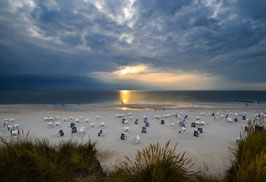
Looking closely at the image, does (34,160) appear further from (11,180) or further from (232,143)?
(232,143)

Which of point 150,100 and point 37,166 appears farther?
point 150,100

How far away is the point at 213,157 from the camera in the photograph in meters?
6.86

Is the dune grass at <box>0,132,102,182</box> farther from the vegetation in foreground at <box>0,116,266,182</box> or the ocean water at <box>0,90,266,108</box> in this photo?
the ocean water at <box>0,90,266,108</box>

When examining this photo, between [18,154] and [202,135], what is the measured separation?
1263 cm

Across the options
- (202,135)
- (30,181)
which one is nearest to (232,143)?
(202,135)

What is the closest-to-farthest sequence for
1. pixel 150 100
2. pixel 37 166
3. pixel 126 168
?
pixel 126 168 → pixel 37 166 → pixel 150 100

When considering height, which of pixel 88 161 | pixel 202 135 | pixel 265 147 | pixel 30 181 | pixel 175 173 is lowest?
pixel 202 135

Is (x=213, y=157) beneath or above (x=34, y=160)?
beneath

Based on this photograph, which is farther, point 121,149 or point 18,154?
point 121,149

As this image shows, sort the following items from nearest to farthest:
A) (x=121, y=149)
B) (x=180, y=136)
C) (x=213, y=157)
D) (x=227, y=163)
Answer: (x=227, y=163) → (x=213, y=157) → (x=121, y=149) → (x=180, y=136)

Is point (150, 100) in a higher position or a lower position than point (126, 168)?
lower

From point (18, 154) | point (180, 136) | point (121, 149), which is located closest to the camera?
point (18, 154)

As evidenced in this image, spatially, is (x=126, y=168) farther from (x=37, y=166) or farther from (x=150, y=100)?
(x=150, y=100)

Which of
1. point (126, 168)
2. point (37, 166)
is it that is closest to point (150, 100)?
point (126, 168)
